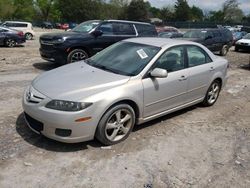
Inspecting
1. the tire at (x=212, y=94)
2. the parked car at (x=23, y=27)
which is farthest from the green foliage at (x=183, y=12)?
the tire at (x=212, y=94)

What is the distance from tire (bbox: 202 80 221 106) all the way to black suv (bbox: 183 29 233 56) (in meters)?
8.51

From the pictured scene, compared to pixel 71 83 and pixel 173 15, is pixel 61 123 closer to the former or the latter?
pixel 71 83

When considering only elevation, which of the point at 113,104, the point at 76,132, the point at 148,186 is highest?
the point at 113,104

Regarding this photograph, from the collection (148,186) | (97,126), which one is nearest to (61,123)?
(97,126)

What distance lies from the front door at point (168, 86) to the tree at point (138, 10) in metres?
67.8

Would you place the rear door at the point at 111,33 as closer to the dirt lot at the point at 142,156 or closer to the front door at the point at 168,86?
the dirt lot at the point at 142,156

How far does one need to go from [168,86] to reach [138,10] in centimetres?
6921

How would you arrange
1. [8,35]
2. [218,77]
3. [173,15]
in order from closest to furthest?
1. [218,77]
2. [8,35]
3. [173,15]

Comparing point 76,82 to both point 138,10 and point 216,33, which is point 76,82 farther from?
point 138,10

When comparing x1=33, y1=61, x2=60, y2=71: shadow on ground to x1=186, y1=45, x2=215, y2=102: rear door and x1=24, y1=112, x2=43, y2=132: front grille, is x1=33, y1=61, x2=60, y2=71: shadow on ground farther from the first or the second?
x1=24, y1=112, x2=43, y2=132: front grille

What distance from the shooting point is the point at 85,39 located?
9695 millimetres

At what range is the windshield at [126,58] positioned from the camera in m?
4.78

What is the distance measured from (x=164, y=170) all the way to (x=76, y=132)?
1.30 meters

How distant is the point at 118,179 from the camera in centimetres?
360
